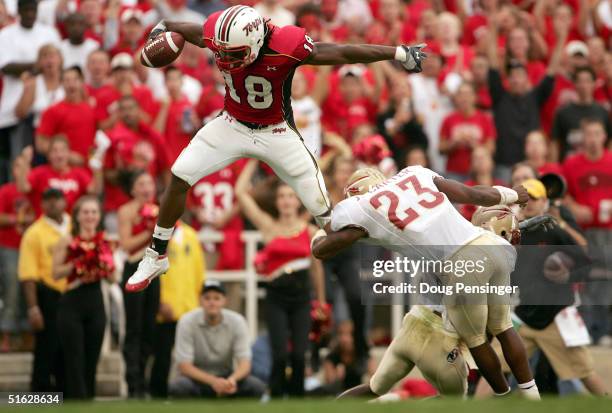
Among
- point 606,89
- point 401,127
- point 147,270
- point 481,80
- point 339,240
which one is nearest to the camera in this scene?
point 339,240

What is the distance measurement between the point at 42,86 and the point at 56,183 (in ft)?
4.55

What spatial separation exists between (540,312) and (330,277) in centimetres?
308

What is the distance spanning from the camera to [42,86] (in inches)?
575

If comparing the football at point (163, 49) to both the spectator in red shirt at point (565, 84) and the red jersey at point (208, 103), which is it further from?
the spectator in red shirt at point (565, 84)

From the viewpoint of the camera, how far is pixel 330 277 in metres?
13.9

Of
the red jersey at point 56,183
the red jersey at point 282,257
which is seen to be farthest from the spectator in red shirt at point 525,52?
the red jersey at point 56,183

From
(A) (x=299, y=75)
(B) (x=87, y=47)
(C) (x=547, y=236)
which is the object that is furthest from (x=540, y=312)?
(B) (x=87, y=47)

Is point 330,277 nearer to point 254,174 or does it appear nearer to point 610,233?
point 254,174

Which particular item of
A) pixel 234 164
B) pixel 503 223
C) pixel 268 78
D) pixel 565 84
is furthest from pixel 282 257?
pixel 565 84

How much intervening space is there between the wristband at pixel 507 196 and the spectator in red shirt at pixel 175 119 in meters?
5.53

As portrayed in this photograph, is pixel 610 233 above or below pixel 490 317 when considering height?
above

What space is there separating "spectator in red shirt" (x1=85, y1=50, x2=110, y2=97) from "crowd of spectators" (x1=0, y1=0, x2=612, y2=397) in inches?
0.6

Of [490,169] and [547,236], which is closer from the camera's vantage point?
[547,236]

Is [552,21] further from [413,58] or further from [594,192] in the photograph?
[413,58]
